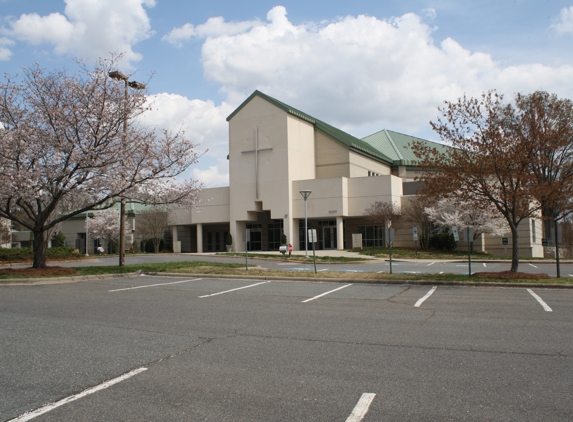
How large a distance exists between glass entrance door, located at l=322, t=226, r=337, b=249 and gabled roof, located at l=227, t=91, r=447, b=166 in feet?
25.5

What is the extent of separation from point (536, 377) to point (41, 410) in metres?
5.30

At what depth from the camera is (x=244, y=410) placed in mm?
4805

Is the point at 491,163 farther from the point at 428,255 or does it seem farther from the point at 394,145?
the point at 394,145

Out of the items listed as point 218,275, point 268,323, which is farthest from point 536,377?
point 218,275

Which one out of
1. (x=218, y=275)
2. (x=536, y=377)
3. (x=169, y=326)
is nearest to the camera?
(x=536, y=377)

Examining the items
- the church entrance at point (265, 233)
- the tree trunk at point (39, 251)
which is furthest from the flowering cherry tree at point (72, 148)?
the church entrance at point (265, 233)

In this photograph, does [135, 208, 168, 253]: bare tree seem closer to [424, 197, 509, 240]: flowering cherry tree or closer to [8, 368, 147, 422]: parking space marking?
[424, 197, 509, 240]: flowering cherry tree

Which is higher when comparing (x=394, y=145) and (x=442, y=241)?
(x=394, y=145)

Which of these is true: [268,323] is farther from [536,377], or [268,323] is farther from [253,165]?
[253,165]

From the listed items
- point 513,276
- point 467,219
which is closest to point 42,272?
point 513,276

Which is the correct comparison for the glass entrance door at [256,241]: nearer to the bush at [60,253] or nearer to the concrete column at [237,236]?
the concrete column at [237,236]

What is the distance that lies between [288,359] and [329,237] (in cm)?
4062

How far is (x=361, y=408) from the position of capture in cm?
481

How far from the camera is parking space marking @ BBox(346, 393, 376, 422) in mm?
4555
